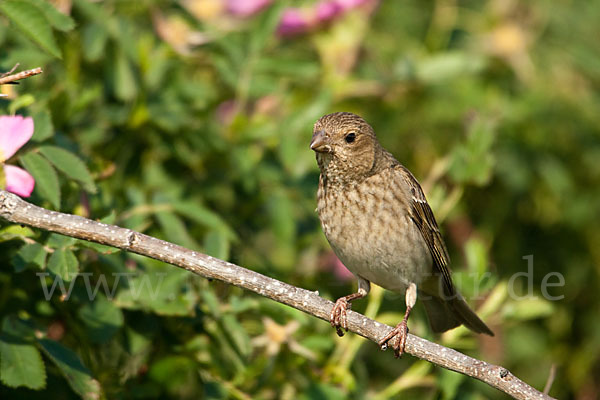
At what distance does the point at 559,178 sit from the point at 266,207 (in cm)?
201

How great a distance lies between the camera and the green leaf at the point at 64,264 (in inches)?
116

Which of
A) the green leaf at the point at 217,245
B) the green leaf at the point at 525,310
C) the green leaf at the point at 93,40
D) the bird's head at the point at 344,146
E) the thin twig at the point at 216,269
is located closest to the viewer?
the thin twig at the point at 216,269

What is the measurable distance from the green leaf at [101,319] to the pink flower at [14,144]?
58 centimetres

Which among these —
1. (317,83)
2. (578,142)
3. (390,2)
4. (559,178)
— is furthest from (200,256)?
(390,2)

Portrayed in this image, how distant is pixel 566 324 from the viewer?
5305 millimetres

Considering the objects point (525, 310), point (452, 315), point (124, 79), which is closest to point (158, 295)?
point (124, 79)

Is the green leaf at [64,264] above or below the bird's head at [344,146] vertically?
below

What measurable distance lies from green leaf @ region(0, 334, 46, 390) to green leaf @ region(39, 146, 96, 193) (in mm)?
676

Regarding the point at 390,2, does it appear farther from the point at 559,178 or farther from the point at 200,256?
the point at 200,256

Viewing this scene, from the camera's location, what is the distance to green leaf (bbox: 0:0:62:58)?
3129mm

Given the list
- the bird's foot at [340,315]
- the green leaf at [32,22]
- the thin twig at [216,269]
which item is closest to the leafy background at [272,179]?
the green leaf at [32,22]

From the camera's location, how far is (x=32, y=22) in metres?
3.16

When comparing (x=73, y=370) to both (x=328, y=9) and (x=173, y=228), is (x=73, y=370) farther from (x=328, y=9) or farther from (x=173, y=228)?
(x=328, y=9)

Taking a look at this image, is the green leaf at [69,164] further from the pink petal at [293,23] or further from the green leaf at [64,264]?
the pink petal at [293,23]
